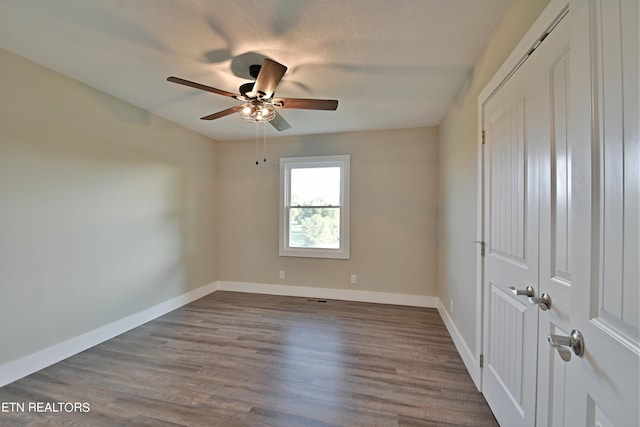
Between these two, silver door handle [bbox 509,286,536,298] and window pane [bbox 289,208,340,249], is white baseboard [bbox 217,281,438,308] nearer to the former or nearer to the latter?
window pane [bbox 289,208,340,249]

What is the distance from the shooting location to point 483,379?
6.06 feet

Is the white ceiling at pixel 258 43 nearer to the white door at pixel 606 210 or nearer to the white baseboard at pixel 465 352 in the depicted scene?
the white door at pixel 606 210

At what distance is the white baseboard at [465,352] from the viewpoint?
1958 millimetres

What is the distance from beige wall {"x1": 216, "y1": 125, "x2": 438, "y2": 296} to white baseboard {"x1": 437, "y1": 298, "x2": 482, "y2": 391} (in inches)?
32.7

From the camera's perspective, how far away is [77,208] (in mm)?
2445

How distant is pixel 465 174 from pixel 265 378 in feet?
7.84

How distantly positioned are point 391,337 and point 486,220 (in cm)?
162

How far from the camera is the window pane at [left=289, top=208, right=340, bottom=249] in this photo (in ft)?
13.3

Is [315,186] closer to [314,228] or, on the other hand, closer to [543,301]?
[314,228]

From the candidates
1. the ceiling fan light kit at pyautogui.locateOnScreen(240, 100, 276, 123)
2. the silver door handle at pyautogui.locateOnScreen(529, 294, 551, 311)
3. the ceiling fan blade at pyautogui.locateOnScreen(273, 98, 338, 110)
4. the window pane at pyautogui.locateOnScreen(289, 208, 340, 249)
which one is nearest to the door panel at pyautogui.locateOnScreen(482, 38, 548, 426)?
the silver door handle at pyautogui.locateOnScreen(529, 294, 551, 311)

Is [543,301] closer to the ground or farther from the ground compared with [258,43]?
closer to the ground

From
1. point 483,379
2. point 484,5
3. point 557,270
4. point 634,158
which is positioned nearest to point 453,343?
point 483,379

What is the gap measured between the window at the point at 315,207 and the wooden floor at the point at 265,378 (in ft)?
3.98

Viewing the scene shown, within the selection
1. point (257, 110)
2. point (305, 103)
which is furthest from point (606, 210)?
point (257, 110)
